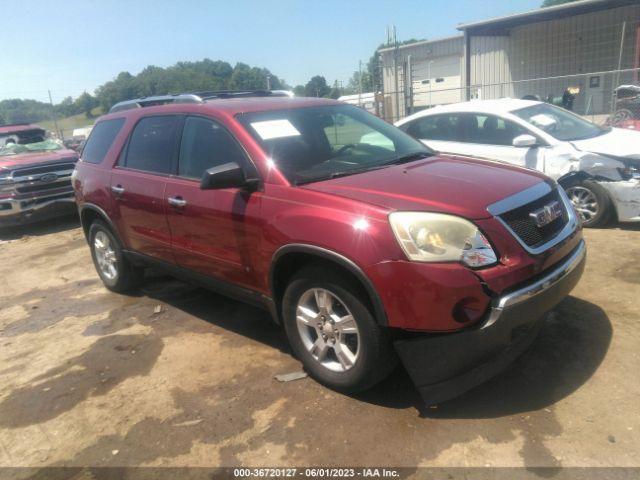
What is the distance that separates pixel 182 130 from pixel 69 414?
226cm

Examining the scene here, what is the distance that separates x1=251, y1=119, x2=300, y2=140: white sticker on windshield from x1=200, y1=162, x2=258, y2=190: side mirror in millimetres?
380

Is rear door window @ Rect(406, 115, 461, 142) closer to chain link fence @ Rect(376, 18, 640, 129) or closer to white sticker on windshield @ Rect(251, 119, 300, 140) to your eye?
white sticker on windshield @ Rect(251, 119, 300, 140)

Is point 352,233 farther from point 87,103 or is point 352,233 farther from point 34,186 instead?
point 87,103

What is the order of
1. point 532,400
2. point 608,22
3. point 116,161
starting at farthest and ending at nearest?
point 608,22 < point 116,161 < point 532,400

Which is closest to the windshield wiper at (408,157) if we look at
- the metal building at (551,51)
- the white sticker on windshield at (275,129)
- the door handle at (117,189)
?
the white sticker on windshield at (275,129)

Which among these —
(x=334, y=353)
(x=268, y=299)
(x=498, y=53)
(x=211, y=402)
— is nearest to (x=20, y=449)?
(x=211, y=402)

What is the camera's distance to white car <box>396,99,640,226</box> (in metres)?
5.93

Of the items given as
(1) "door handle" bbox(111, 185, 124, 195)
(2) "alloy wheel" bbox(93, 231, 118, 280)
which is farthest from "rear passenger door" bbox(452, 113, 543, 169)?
(2) "alloy wheel" bbox(93, 231, 118, 280)

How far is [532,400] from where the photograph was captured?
118 inches

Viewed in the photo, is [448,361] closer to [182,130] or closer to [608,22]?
[182,130]

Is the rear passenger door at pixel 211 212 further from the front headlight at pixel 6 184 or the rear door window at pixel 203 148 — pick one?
the front headlight at pixel 6 184

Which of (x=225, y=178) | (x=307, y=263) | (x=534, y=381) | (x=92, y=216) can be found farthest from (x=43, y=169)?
(x=534, y=381)

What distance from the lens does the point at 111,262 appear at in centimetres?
550

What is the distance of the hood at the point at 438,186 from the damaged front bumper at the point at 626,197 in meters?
3.11
